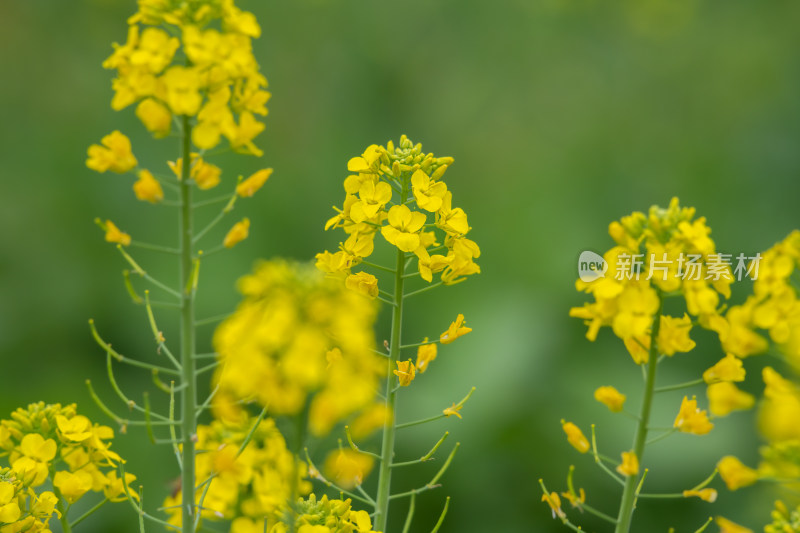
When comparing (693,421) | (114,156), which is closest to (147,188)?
(114,156)

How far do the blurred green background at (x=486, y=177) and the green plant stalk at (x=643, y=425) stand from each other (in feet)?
7.21

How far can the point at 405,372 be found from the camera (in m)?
1.37

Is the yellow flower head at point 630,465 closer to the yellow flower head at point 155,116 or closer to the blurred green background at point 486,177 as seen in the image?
the yellow flower head at point 155,116

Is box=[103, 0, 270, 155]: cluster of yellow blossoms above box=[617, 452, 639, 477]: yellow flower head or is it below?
above

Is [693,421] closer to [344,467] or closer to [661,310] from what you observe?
[661,310]

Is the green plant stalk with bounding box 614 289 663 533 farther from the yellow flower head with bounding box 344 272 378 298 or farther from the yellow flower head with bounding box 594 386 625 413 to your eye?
the yellow flower head with bounding box 344 272 378 298

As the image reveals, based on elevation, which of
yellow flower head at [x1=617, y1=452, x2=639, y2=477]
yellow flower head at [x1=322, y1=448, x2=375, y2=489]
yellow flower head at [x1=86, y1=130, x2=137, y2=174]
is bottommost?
yellow flower head at [x1=322, y1=448, x2=375, y2=489]

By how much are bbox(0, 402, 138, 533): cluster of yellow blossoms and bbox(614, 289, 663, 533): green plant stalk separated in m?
0.68

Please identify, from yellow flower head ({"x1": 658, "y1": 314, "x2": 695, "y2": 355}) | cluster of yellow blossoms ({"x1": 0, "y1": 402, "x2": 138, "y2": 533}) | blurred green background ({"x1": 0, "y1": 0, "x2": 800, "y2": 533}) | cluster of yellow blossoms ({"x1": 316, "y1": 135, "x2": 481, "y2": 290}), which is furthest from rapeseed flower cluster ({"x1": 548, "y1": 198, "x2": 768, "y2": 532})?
blurred green background ({"x1": 0, "y1": 0, "x2": 800, "y2": 533})

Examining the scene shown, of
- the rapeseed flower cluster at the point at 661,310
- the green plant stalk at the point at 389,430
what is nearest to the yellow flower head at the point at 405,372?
the green plant stalk at the point at 389,430

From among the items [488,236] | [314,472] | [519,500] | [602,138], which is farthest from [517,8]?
[314,472]

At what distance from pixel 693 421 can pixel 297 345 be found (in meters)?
0.61

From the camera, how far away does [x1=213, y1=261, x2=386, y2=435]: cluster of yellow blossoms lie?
0.97m

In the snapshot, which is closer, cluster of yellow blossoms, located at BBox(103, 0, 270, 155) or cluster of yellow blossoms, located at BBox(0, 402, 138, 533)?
cluster of yellow blossoms, located at BBox(103, 0, 270, 155)
